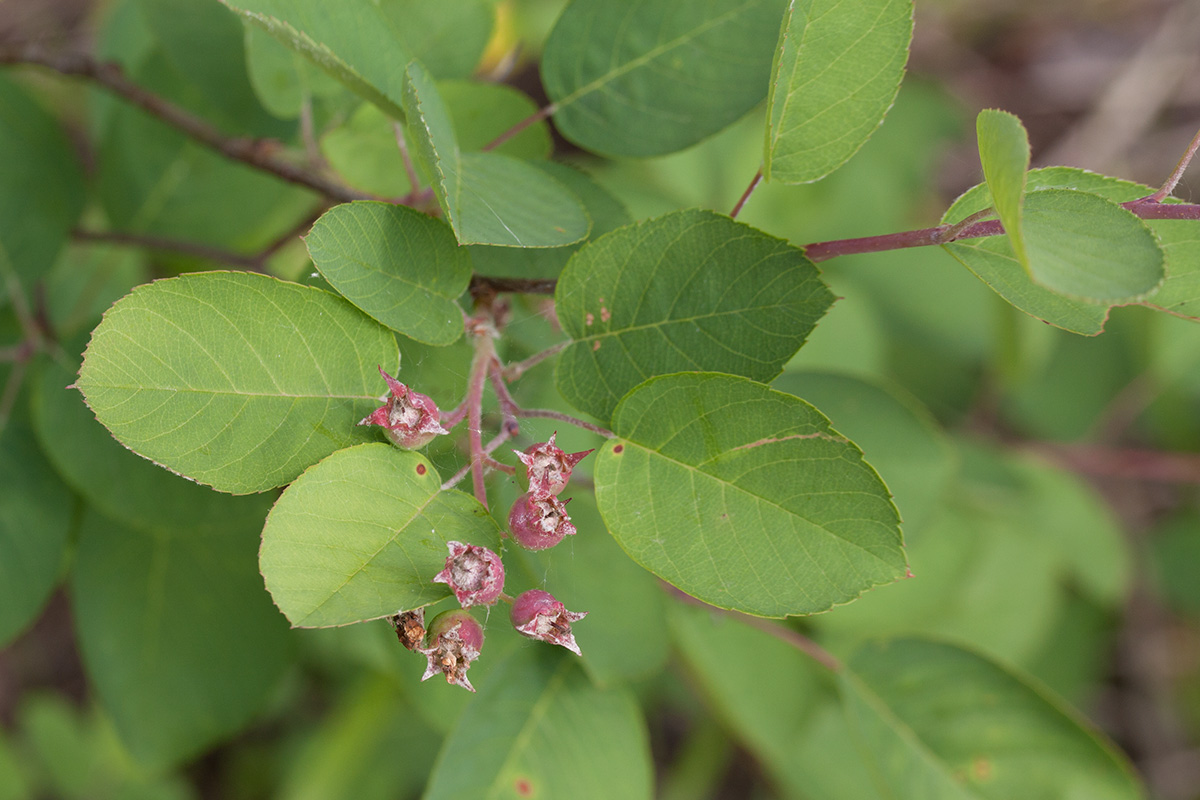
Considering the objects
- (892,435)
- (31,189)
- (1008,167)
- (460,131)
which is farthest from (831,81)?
(31,189)

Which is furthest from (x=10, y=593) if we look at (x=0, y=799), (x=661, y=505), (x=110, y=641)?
(x=0, y=799)

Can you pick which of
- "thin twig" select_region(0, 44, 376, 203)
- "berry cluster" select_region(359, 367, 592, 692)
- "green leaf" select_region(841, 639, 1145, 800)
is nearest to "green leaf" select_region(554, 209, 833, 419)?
"berry cluster" select_region(359, 367, 592, 692)

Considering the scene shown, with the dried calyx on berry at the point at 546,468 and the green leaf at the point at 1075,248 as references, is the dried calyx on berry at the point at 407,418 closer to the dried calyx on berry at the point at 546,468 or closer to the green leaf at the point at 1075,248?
the dried calyx on berry at the point at 546,468

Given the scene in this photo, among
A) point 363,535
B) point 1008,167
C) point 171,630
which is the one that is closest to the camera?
point 1008,167

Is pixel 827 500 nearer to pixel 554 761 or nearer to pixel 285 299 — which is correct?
pixel 285 299

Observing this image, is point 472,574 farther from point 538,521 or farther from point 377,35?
point 377,35

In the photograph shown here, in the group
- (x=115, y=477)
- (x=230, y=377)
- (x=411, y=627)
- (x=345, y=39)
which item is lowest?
(x=115, y=477)

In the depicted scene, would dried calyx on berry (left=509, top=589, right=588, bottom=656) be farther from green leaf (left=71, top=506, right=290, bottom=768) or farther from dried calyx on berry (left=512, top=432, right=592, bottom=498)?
green leaf (left=71, top=506, right=290, bottom=768)
